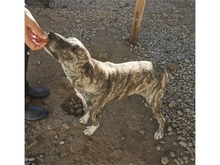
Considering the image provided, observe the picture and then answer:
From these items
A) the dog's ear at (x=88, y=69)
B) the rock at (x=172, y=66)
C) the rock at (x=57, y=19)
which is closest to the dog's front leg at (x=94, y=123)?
the dog's ear at (x=88, y=69)

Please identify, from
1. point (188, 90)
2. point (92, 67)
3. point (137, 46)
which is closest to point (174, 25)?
point (137, 46)

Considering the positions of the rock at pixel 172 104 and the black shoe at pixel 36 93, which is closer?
the black shoe at pixel 36 93

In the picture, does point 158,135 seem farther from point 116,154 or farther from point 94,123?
point 94,123

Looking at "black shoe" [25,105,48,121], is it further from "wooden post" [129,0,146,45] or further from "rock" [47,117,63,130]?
"wooden post" [129,0,146,45]

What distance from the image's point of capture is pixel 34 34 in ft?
7.23

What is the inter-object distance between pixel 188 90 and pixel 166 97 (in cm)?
41

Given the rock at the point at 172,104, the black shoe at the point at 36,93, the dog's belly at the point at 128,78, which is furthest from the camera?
the rock at the point at 172,104

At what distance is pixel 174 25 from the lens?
512 centimetres

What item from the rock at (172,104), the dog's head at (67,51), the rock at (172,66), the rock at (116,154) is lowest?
the rock at (116,154)

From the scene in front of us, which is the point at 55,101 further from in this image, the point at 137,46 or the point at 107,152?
the point at 137,46

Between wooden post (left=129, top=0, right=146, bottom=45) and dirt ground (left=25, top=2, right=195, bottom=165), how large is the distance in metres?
1.27

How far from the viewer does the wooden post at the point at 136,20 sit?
412cm

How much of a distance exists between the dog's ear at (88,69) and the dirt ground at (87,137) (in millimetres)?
1061

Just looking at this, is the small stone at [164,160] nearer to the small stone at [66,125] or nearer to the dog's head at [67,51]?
the small stone at [66,125]
